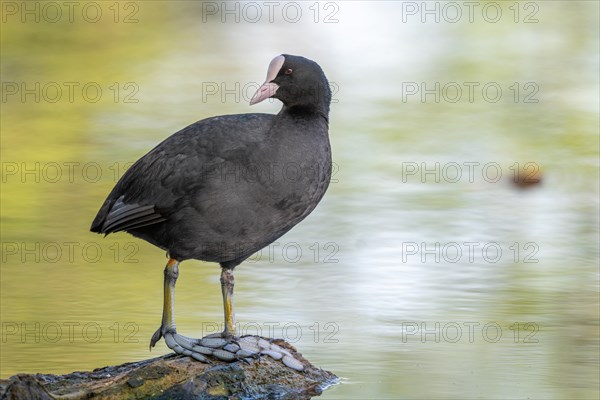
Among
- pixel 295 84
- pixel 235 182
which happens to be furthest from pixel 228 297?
pixel 295 84

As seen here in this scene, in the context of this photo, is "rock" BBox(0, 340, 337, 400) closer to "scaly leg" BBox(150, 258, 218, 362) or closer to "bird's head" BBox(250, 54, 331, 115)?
"scaly leg" BBox(150, 258, 218, 362)

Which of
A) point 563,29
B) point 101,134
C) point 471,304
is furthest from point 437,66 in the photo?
point 471,304

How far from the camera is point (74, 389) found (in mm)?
5883

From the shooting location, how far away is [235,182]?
244 inches

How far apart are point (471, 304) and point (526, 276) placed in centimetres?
81

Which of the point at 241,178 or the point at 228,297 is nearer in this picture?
the point at 241,178

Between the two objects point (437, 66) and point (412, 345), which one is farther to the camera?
point (437, 66)

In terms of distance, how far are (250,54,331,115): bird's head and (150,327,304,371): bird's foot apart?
3.75 ft

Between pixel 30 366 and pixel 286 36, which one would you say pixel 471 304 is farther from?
pixel 286 36

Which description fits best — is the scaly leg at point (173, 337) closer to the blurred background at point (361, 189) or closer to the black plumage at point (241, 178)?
the black plumage at point (241, 178)

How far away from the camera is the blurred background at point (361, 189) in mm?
7156

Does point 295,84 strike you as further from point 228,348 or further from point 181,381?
point 181,381

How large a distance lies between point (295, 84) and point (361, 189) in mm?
4334

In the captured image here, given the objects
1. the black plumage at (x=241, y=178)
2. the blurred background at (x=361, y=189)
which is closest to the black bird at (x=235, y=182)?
the black plumage at (x=241, y=178)
